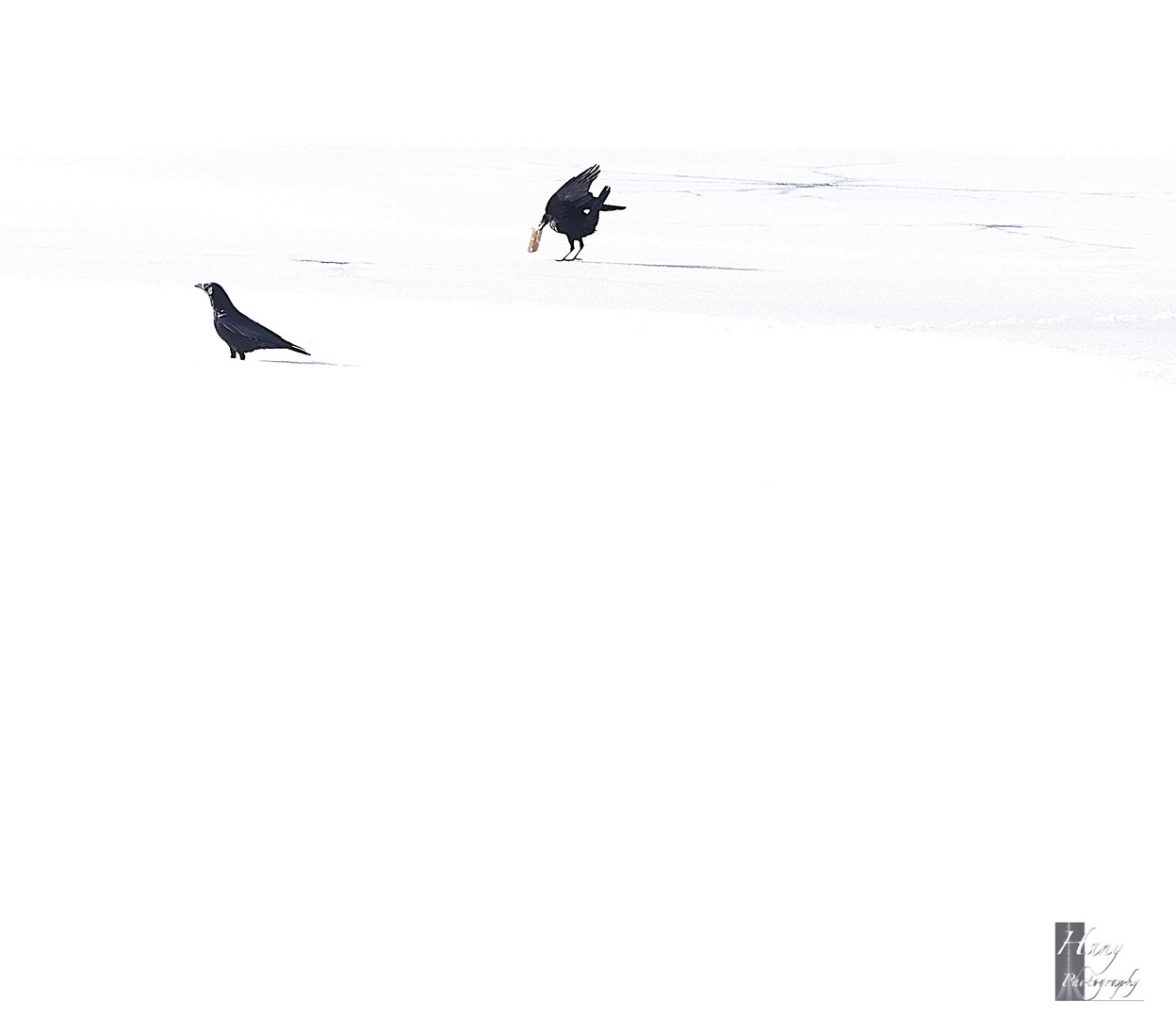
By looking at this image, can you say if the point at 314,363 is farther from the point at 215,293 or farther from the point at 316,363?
the point at 215,293

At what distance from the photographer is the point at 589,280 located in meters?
9.25

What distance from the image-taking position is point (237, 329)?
636 cm

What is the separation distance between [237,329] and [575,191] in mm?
4054

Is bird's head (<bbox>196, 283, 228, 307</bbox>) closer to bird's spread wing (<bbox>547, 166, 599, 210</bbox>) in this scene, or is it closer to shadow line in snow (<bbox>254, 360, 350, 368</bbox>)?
shadow line in snow (<bbox>254, 360, 350, 368</bbox>)

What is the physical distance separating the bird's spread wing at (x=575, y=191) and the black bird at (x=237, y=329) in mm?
3874

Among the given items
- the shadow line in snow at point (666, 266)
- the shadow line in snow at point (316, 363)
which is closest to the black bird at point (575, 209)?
the shadow line in snow at point (666, 266)

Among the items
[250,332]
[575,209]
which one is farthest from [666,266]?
[250,332]

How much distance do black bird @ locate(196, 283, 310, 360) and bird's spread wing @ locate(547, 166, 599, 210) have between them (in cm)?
387

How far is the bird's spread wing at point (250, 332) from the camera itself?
636cm

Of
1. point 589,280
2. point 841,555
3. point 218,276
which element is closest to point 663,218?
point 589,280

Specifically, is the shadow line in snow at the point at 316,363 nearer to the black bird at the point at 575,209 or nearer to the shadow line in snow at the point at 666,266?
the black bird at the point at 575,209

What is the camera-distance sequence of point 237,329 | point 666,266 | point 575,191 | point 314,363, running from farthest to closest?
point 666,266
point 575,191
point 314,363
point 237,329

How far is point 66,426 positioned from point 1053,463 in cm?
360

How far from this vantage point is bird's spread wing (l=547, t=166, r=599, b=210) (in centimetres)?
977
